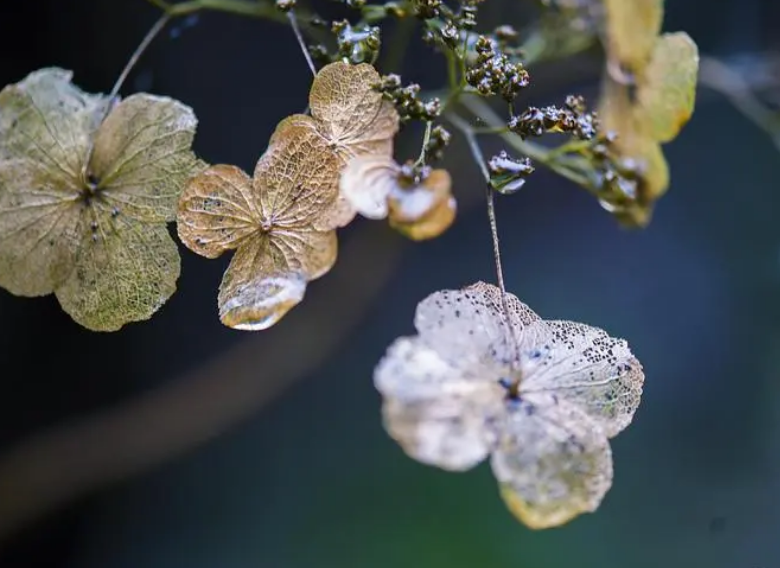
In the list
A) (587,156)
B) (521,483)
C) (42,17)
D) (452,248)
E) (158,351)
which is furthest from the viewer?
(452,248)

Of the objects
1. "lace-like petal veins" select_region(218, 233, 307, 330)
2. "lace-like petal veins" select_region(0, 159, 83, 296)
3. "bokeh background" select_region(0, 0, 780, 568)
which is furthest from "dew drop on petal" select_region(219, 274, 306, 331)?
"bokeh background" select_region(0, 0, 780, 568)

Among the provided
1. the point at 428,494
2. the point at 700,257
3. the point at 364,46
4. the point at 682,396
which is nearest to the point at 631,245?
the point at 700,257

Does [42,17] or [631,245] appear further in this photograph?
[631,245]

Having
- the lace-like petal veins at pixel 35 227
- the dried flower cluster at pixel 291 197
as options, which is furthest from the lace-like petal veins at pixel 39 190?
the dried flower cluster at pixel 291 197

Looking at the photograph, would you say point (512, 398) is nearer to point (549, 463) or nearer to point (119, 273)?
point (549, 463)

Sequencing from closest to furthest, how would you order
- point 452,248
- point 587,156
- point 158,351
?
1. point 587,156
2. point 158,351
3. point 452,248

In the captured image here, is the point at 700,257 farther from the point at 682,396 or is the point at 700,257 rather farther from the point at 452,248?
the point at 452,248

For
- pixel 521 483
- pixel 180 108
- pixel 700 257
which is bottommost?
pixel 700 257
